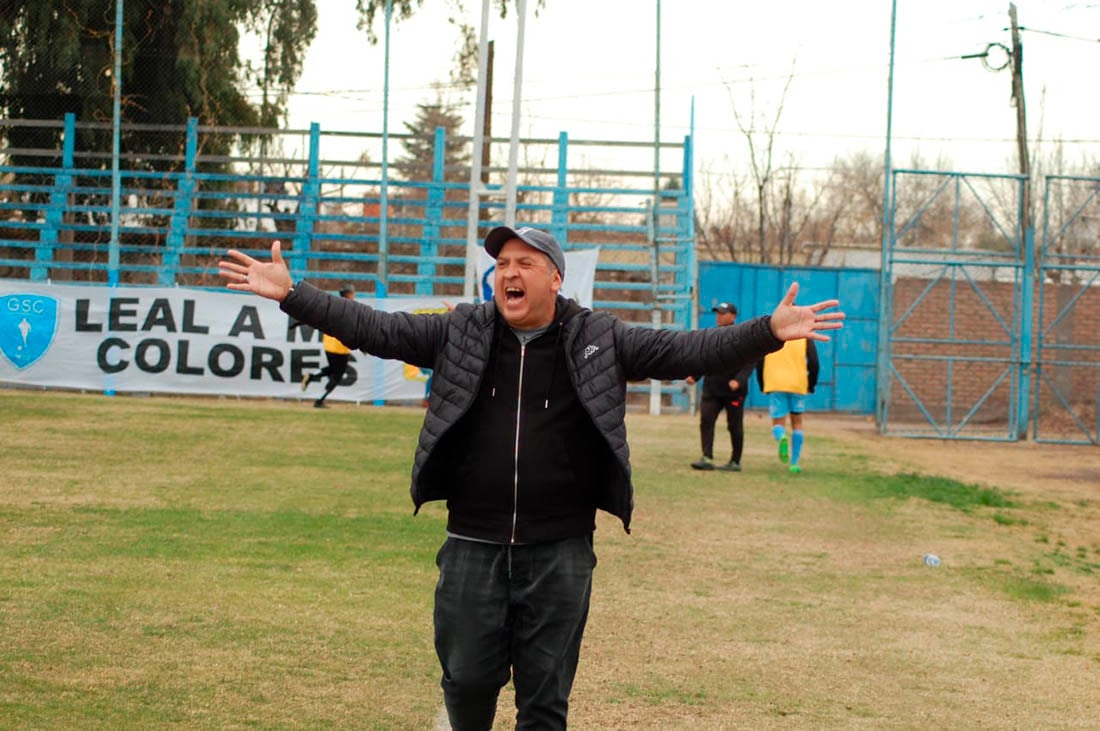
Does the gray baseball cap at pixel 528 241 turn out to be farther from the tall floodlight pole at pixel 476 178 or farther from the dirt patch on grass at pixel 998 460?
the tall floodlight pole at pixel 476 178

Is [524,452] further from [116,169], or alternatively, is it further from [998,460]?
[116,169]

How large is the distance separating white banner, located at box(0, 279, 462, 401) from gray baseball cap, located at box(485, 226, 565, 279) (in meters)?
20.4

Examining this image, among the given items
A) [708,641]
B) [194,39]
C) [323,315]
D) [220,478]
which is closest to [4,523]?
[220,478]

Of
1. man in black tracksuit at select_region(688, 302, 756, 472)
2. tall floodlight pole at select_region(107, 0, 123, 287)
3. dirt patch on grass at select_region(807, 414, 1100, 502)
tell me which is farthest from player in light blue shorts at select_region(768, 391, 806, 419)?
tall floodlight pole at select_region(107, 0, 123, 287)

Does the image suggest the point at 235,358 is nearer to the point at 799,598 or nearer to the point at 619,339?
the point at 799,598

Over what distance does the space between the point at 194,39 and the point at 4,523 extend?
22475mm

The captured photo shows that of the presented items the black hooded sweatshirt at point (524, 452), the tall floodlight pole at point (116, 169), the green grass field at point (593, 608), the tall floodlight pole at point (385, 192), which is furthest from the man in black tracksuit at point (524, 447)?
the tall floodlight pole at point (116, 169)

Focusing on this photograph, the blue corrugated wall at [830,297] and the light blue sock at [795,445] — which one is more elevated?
the blue corrugated wall at [830,297]

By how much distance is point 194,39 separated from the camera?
31266mm

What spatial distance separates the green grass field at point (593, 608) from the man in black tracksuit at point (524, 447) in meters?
1.50

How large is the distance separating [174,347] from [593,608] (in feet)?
60.0

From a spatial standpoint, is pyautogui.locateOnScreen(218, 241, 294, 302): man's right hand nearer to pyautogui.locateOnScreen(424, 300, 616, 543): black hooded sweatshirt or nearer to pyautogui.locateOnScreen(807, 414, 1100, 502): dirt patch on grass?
pyautogui.locateOnScreen(424, 300, 616, 543): black hooded sweatshirt

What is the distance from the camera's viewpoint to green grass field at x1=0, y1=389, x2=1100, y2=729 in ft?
21.3

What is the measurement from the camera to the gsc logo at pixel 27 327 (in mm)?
25047
